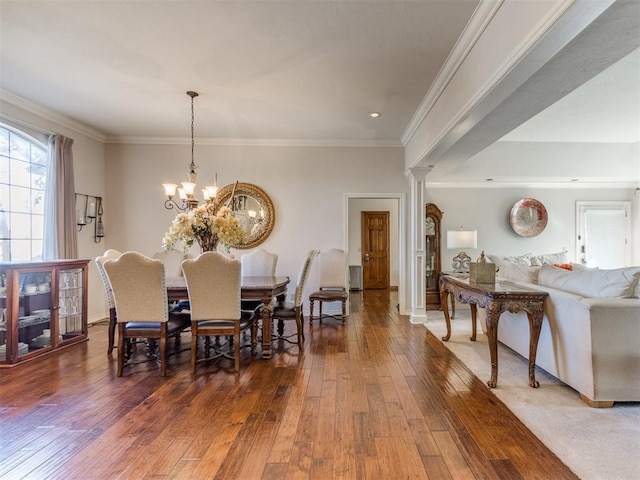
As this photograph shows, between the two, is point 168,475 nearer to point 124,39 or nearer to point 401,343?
point 401,343

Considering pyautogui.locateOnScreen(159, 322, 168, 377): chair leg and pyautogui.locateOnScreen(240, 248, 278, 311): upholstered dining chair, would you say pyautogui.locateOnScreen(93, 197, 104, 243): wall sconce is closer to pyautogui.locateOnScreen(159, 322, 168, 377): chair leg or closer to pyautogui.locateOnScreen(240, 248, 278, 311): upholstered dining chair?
pyautogui.locateOnScreen(240, 248, 278, 311): upholstered dining chair

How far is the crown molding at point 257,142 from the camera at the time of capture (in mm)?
5438

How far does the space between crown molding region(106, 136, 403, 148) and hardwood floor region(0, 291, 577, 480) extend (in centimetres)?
350

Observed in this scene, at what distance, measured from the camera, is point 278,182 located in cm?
550

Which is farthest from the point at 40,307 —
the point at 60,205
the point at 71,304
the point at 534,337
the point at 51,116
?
the point at 534,337

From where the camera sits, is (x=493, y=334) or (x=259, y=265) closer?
(x=493, y=334)

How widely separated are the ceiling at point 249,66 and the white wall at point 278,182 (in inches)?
18.2

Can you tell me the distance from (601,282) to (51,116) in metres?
6.32

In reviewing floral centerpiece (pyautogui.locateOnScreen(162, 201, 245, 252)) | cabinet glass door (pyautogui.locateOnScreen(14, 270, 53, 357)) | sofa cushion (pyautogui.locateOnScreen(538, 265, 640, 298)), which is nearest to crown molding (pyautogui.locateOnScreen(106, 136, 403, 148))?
floral centerpiece (pyautogui.locateOnScreen(162, 201, 245, 252))

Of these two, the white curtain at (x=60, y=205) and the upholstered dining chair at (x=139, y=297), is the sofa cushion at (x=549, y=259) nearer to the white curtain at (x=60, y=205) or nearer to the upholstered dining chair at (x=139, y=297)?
the upholstered dining chair at (x=139, y=297)

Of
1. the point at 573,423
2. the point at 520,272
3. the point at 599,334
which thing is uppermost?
the point at 520,272

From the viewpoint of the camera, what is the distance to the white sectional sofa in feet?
7.52

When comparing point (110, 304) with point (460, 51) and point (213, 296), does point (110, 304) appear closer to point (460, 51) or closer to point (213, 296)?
point (213, 296)

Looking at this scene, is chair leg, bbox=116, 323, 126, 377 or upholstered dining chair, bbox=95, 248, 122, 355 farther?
upholstered dining chair, bbox=95, 248, 122, 355
